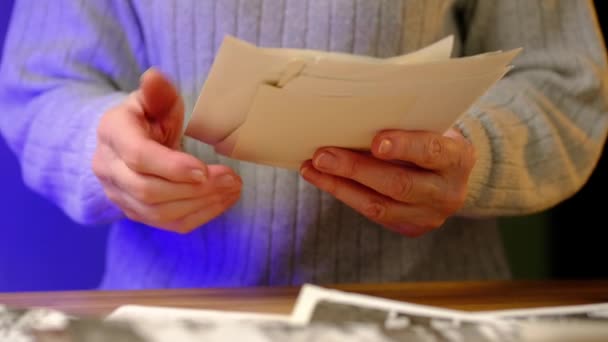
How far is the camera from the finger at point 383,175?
1.99 ft

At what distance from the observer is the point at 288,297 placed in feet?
2.04

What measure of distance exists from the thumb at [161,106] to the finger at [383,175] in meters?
0.13

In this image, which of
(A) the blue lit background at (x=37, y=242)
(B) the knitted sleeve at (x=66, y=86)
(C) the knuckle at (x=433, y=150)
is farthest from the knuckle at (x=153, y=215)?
(A) the blue lit background at (x=37, y=242)

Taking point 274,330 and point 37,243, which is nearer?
point 274,330

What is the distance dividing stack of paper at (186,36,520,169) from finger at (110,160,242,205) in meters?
0.03

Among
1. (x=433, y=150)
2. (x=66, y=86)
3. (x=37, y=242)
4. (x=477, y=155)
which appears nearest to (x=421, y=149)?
(x=433, y=150)

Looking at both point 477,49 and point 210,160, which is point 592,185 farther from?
point 210,160

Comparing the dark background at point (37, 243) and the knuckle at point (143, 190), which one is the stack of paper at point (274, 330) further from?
the dark background at point (37, 243)

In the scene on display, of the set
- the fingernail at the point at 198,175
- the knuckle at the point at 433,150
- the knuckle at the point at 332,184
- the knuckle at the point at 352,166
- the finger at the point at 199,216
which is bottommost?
the finger at the point at 199,216

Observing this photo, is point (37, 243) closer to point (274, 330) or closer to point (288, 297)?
point (288, 297)

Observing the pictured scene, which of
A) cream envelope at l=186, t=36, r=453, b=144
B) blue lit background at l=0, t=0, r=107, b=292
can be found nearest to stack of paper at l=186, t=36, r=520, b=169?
cream envelope at l=186, t=36, r=453, b=144

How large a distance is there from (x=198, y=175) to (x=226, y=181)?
38 millimetres

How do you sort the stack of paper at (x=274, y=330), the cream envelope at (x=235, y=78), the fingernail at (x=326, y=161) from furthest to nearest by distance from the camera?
the fingernail at (x=326, y=161) < the cream envelope at (x=235, y=78) < the stack of paper at (x=274, y=330)

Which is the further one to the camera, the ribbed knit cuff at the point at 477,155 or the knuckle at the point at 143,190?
the ribbed knit cuff at the point at 477,155
